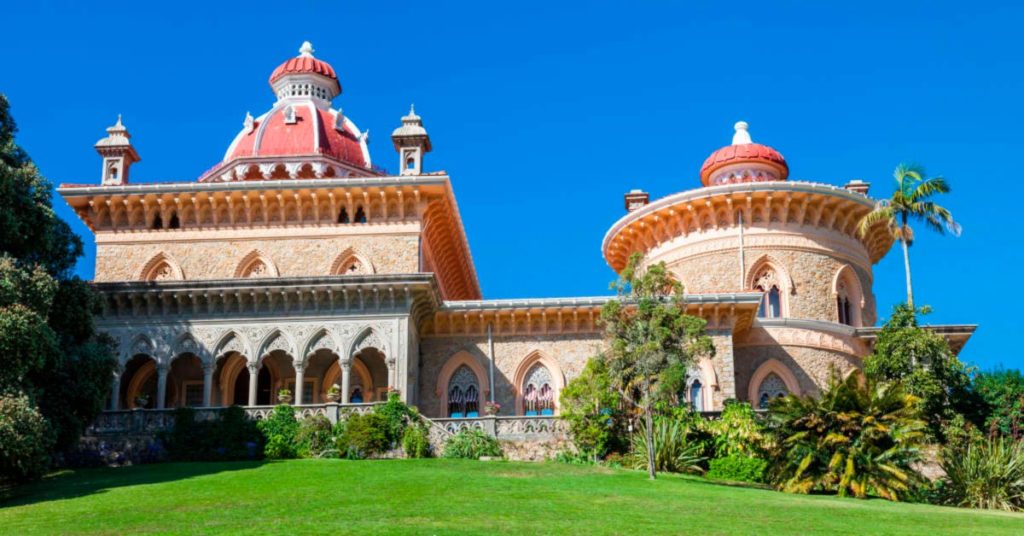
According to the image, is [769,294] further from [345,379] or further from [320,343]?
[320,343]

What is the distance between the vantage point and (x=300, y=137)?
43688 millimetres

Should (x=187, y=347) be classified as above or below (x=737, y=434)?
above

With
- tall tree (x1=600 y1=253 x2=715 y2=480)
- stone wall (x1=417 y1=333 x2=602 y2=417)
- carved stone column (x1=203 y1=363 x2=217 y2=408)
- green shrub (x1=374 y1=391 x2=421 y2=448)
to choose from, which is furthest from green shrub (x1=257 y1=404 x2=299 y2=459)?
tall tree (x1=600 y1=253 x2=715 y2=480)

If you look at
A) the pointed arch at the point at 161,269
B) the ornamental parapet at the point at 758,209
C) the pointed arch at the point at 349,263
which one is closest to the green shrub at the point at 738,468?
the ornamental parapet at the point at 758,209

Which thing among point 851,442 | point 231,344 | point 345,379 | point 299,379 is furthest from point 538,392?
point 851,442

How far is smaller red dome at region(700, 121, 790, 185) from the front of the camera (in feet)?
139

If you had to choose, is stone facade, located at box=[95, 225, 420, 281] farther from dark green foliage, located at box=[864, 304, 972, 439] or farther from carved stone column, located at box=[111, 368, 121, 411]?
dark green foliage, located at box=[864, 304, 972, 439]

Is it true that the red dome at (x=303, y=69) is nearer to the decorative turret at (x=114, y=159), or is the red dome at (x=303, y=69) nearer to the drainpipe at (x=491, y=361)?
the decorative turret at (x=114, y=159)

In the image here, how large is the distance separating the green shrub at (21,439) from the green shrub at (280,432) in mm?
6434

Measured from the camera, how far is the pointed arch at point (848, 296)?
1570 inches

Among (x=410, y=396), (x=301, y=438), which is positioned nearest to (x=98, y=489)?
(x=301, y=438)

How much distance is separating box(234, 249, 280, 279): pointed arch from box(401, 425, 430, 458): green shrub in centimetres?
1032

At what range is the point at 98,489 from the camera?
2391cm

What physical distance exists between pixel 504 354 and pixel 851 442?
13.6 meters
